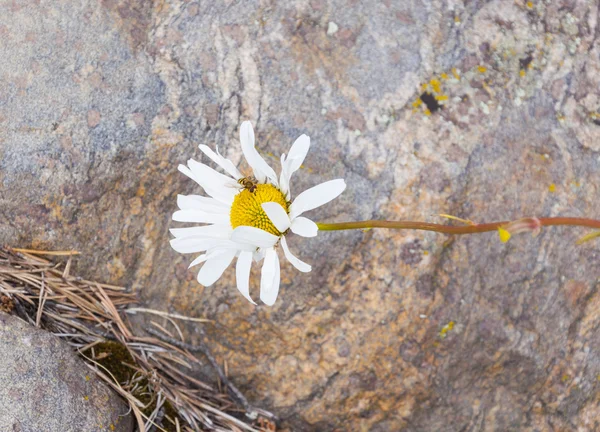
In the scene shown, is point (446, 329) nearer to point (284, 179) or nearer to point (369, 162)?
point (369, 162)

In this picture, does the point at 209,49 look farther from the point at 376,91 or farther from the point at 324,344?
the point at 324,344

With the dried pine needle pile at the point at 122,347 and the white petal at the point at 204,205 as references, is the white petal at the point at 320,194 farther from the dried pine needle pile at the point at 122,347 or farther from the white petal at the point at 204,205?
the dried pine needle pile at the point at 122,347

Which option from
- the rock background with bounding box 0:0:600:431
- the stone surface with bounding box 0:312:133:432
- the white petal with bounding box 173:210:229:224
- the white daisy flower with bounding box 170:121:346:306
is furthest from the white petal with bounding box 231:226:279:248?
the stone surface with bounding box 0:312:133:432

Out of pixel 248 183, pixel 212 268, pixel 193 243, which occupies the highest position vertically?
pixel 248 183

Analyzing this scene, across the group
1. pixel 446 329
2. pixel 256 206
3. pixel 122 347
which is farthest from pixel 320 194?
pixel 122 347

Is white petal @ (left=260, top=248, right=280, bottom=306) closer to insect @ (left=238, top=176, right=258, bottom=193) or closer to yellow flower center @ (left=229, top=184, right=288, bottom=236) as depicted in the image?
yellow flower center @ (left=229, top=184, right=288, bottom=236)

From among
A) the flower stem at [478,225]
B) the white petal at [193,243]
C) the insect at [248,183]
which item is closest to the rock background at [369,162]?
the insect at [248,183]

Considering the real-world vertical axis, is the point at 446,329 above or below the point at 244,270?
below
